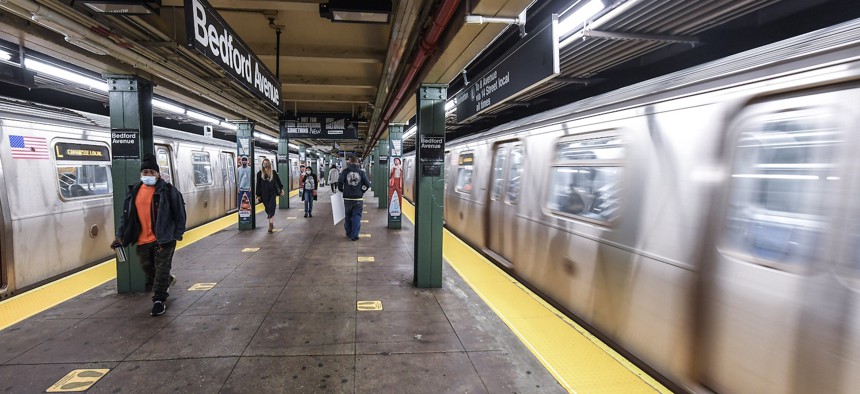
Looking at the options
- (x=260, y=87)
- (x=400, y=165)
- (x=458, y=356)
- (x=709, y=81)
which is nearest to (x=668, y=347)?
(x=458, y=356)

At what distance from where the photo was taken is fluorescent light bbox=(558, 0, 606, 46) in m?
2.68

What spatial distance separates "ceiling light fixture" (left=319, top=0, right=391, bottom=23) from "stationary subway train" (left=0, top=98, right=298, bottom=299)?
134 inches

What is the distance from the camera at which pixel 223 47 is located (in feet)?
9.39

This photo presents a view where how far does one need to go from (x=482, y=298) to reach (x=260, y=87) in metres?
3.36

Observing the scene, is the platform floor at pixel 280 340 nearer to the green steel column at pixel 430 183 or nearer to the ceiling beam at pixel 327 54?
the green steel column at pixel 430 183

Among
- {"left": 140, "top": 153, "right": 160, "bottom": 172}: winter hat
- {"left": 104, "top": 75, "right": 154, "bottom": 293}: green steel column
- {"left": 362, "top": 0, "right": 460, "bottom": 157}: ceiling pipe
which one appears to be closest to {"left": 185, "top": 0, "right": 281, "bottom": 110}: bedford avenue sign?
{"left": 140, "top": 153, "right": 160, "bottom": 172}: winter hat

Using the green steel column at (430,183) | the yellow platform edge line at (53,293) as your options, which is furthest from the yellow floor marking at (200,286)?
the green steel column at (430,183)

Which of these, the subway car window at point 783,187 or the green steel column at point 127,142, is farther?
the green steel column at point 127,142

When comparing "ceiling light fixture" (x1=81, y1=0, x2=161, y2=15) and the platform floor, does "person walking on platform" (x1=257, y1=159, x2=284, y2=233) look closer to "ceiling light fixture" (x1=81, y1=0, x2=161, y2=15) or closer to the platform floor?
the platform floor

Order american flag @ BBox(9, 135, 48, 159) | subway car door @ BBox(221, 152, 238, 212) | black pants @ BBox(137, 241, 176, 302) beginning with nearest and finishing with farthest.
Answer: black pants @ BBox(137, 241, 176, 302) → american flag @ BBox(9, 135, 48, 159) → subway car door @ BBox(221, 152, 238, 212)

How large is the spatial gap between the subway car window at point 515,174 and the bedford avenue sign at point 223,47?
3.24m

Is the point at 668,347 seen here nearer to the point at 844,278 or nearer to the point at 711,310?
the point at 711,310

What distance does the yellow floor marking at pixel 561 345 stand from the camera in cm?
258

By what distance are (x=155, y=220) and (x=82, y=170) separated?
2.62m
